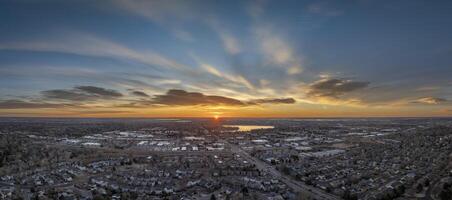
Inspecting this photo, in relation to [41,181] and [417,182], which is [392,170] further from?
[41,181]

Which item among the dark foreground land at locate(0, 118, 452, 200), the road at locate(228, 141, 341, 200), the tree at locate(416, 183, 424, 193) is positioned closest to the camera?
the dark foreground land at locate(0, 118, 452, 200)

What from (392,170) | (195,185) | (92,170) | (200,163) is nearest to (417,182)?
(392,170)

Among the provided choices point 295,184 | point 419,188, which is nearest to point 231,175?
point 295,184

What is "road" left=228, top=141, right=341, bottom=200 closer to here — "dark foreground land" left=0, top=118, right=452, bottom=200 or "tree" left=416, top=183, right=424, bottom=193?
"dark foreground land" left=0, top=118, right=452, bottom=200

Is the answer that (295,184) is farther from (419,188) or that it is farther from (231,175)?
(419,188)

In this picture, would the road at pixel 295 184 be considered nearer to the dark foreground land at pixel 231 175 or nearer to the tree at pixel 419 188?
the dark foreground land at pixel 231 175

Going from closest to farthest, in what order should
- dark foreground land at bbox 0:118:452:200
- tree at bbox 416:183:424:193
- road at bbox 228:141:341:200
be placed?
dark foreground land at bbox 0:118:452:200, road at bbox 228:141:341:200, tree at bbox 416:183:424:193

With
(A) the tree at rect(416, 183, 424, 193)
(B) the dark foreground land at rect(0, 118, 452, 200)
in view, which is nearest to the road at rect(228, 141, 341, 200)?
(B) the dark foreground land at rect(0, 118, 452, 200)

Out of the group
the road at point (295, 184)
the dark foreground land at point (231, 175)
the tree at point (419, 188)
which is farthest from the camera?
the tree at point (419, 188)

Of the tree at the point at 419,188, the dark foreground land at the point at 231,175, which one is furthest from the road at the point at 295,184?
the tree at the point at 419,188

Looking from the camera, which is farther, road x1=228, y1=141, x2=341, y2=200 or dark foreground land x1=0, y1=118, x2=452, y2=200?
road x1=228, y1=141, x2=341, y2=200

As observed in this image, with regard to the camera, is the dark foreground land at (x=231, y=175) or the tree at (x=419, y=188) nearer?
the dark foreground land at (x=231, y=175)

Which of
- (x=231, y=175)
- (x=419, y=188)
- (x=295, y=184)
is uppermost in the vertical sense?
(x=231, y=175)
